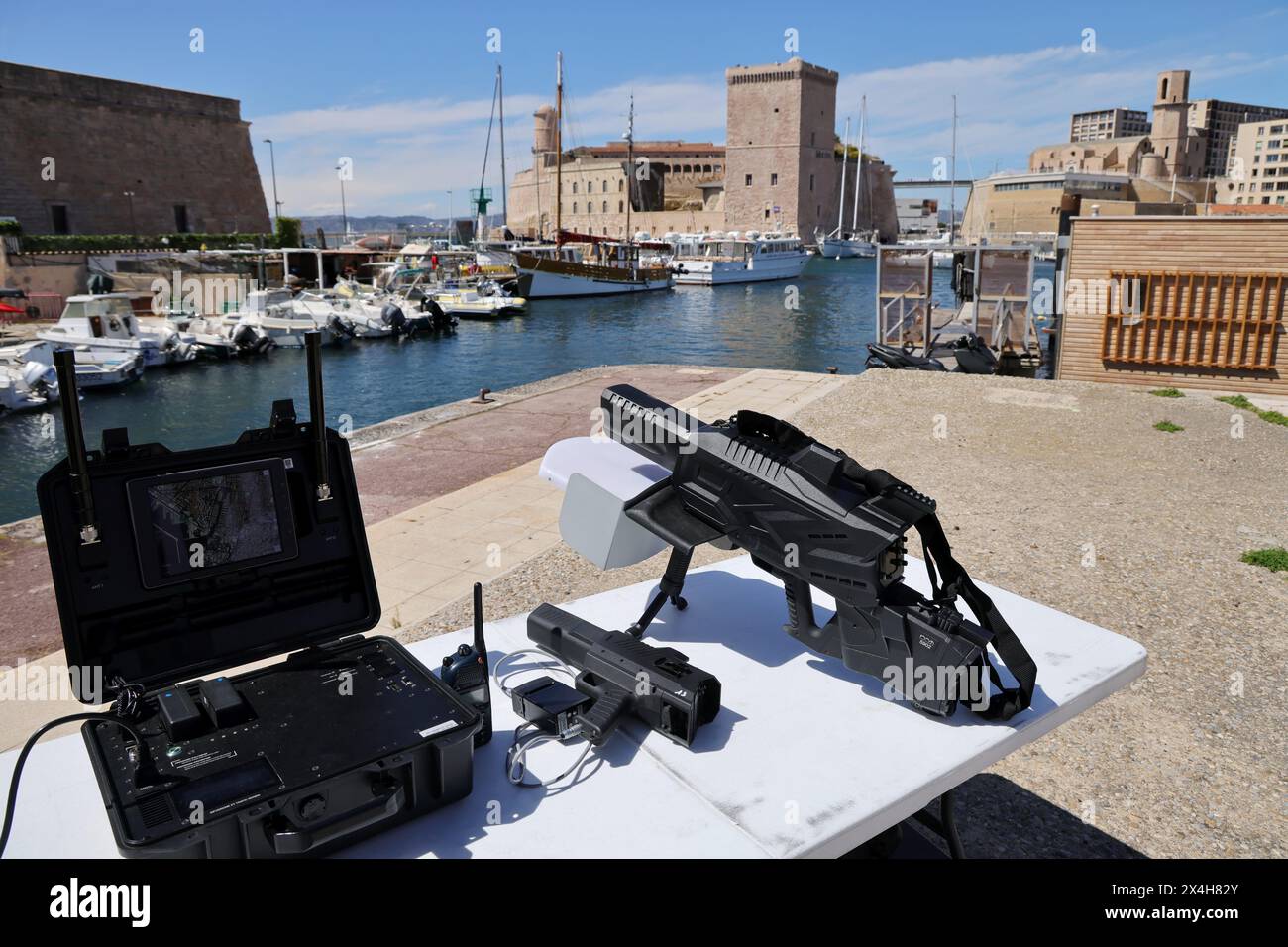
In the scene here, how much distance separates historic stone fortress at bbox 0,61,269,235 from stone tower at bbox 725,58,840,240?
58.3 metres

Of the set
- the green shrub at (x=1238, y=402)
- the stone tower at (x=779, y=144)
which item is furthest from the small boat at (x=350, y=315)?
the stone tower at (x=779, y=144)

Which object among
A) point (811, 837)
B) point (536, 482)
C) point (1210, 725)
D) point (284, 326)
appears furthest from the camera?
point (284, 326)

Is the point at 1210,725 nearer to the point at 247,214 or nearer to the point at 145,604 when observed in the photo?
the point at 145,604

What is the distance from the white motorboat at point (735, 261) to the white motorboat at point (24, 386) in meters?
49.9

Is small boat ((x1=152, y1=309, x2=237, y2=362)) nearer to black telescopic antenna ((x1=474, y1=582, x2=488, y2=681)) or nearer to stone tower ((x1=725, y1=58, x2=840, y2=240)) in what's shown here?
black telescopic antenna ((x1=474, y1=582, x2=488, y2=681))

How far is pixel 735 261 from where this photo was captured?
70.7 meters

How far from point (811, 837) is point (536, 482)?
9077mm

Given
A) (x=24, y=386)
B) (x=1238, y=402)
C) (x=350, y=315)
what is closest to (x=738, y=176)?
(x=350, y=315)

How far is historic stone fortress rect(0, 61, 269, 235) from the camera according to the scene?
53531 mm

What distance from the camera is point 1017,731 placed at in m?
2.53

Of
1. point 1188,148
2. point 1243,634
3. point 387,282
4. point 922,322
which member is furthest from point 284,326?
point 1188,148

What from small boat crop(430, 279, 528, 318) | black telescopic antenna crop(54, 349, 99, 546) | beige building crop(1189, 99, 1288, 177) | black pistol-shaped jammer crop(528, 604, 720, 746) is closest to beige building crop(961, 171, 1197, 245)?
beige building crop(1189, 99, 1288, 177)

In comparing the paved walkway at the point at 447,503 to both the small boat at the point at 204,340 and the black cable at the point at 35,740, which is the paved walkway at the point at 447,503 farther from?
the small boat at the point at 204,340

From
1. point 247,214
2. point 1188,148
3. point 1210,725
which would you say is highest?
point 1188,148
